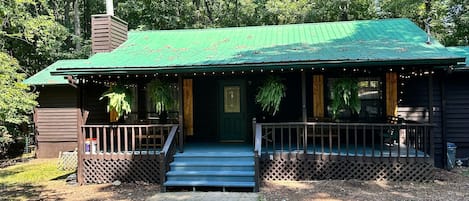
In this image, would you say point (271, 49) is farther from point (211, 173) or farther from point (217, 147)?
point (211, 173)

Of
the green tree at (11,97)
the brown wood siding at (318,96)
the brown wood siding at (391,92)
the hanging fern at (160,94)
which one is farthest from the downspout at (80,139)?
the brown wood siding at (391,92)

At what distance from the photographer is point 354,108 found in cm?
852

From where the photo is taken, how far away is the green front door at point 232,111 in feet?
34.7

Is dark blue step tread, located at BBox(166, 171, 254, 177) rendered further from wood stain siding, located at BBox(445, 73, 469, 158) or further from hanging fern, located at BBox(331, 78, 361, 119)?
wood stain siding, located at BBox(445, 73, 469, 158)

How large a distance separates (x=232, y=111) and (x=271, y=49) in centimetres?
222

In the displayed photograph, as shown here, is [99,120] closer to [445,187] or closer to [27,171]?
[27,171]

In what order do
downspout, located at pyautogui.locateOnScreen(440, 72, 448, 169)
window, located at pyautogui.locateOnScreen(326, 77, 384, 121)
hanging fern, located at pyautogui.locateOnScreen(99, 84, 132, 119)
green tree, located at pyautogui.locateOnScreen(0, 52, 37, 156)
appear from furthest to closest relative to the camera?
1. window, located at pyautogui.locateOnScreen(326, 77, 384, 121)
2. downspout, located at pyautogui.locateOnScreen(440, 72, 448, 169)
3. hanging fern, located at pyautogui.locateOnScreen(99, 84, 132, 119)
4. green tree, located at pyautogui.locateOnScreen(0, 52, 37, 156)

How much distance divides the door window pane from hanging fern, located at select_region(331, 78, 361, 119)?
309 centimetres

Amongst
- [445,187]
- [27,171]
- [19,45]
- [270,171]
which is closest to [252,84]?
[270,171]

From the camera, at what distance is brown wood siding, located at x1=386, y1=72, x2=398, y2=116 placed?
386 inches

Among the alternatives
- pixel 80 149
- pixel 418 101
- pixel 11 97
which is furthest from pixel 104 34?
pixel 418 101

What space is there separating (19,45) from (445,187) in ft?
66.2

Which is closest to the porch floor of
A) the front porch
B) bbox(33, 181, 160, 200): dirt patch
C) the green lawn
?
the front porch

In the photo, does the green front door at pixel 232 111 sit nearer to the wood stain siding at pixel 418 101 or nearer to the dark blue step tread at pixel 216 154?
the dark blue step tread at pixel 216 154
